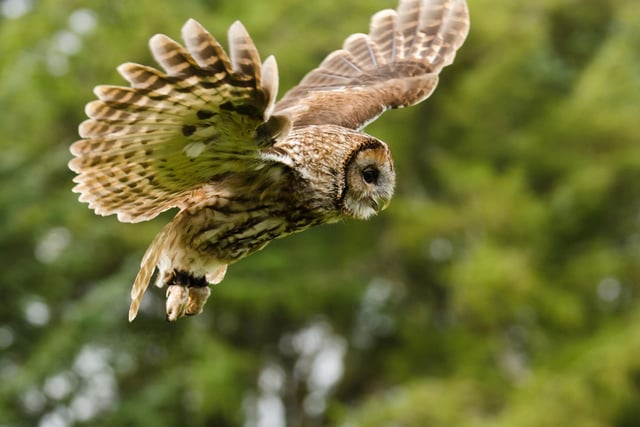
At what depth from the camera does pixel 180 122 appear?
475 cm

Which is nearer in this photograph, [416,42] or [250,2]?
[416,42]

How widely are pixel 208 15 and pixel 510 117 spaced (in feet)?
19.8

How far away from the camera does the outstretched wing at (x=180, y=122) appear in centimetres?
448

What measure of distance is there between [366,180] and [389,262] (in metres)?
18.9

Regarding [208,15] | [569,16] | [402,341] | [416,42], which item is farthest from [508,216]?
[416,42]

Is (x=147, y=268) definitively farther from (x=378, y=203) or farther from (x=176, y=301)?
(x=378, y=203)

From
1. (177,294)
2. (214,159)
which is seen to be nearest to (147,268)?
(177,294)

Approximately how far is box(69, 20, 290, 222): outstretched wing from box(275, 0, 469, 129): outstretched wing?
1.26 meters

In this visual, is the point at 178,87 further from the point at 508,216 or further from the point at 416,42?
the point at 508,216

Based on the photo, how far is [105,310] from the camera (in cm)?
1797

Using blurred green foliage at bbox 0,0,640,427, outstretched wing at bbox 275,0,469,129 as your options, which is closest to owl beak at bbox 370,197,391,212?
outstretched wing at bbox 275,0,469,129

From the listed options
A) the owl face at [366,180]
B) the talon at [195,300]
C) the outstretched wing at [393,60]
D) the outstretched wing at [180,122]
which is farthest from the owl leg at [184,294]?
the outstretched wing at [393,60]

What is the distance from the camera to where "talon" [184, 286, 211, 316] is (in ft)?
17.9

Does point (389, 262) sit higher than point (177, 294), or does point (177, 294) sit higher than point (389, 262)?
point (177, 294)
